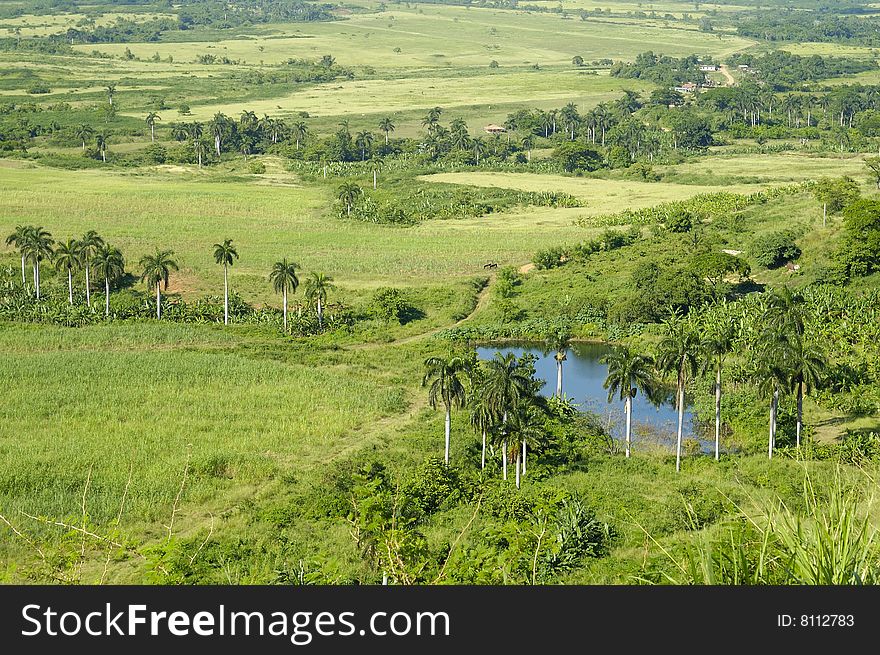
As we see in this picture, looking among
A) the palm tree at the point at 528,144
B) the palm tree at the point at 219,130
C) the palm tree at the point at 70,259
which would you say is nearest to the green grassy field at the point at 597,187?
the palm tree at the point at 528,144

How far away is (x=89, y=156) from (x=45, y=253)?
7280 centimetres

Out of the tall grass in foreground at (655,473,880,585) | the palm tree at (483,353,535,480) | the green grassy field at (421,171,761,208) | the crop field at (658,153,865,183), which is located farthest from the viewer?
the crop field at (658,153,865,183)

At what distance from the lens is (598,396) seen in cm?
5647

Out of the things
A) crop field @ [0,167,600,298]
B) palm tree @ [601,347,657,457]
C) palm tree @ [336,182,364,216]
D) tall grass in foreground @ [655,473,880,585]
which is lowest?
crop field @ [0,167,600,298]

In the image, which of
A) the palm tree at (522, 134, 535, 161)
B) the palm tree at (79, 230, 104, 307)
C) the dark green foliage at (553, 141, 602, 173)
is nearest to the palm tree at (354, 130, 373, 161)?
the palm tree at (522, 134, 535, 161)

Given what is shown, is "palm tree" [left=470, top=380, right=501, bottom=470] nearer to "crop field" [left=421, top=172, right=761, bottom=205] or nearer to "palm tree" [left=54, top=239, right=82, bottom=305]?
"palm tree" [left=54, top=239, right=82, bottom=305]

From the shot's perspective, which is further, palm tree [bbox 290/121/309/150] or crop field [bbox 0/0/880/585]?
palm tree [bbox 290/121/309/150]

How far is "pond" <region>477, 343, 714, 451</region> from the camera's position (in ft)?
164

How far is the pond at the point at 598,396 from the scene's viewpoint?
50.1 metres

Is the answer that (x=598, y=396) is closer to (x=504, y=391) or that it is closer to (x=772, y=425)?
(x=772, y=425)

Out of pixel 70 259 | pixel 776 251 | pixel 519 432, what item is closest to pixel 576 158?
pixel 776 251

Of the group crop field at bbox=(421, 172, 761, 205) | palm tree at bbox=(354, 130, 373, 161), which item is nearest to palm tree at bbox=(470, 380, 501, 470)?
crop field at bbox=(421, 172, 761, 205)

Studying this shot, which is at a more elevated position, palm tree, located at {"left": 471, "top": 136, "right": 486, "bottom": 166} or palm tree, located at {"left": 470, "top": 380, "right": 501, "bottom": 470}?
palm tree, located at {"left": 470, "top": 380, "right": 501, "bottom": 470}

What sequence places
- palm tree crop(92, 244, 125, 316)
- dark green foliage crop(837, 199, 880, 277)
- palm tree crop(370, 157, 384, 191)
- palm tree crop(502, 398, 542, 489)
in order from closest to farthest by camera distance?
palm tree crop(502, 398, 542, 489), palm tree crop(92, 244, 125, 316), dark green foliage crop(837, 199, 880, 277), palm tree crop(370, 157, 384, 191)
